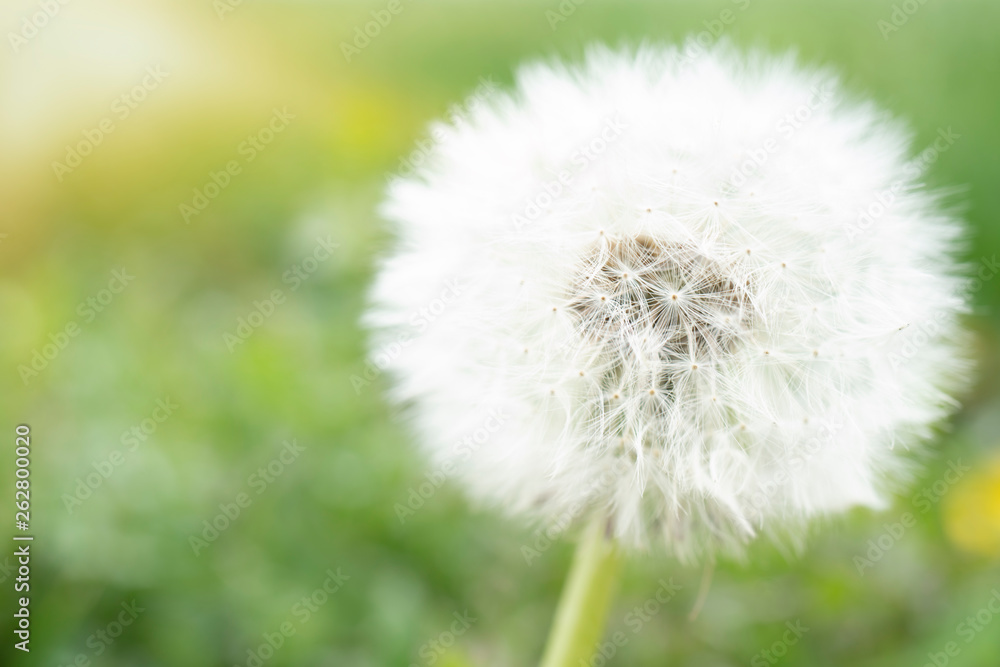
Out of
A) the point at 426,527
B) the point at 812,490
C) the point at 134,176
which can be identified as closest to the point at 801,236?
the point at 812,490

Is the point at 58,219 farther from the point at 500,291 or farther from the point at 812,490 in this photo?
the point at 812,490

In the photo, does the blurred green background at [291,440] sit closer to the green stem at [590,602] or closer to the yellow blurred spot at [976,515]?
the yellow blurred spot at [976,515]

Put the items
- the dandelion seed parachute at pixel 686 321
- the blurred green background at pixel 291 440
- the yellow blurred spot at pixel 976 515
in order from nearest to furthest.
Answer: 1. the dandelion seed parachute at pixel 686 321
2. the blurred green background at pixel 291 440
3. the yellow blurred spot at pixel 976 515

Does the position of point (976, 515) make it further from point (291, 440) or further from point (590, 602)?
point (291, 440)

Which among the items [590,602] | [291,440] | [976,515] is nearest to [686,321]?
[590,602]

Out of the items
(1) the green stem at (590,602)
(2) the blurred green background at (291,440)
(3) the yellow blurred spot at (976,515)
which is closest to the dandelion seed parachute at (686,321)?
(1) the green stem at (590,602)

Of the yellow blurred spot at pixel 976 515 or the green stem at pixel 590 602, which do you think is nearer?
the green stem at pixel 590 602
